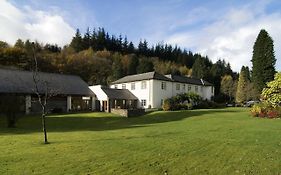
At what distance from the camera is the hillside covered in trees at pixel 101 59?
77.7 m

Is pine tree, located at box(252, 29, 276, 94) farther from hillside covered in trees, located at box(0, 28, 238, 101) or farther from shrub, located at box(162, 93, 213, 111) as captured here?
hillside covered in trees, located at box(0, 28, 238, 101)

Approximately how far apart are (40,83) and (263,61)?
41.6 metres

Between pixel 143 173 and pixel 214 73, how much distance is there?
98.4m

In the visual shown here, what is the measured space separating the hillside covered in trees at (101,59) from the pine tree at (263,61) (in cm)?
3503

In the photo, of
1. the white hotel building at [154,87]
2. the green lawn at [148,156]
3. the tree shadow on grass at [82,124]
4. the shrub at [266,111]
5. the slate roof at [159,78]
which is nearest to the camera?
the green lawn at [148,156]

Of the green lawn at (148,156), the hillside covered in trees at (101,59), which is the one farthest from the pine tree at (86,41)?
the green lawn at (148,156)

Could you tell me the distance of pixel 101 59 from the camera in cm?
10119

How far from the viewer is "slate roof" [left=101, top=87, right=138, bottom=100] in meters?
54.5

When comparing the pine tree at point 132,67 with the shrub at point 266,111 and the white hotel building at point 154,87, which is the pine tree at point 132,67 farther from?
the shrub at point 266,111

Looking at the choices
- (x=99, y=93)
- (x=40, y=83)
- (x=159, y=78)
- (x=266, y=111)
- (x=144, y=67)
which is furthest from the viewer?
(x=144, y=67)

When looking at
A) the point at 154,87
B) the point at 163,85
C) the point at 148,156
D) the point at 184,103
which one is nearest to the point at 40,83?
the point at 154,87

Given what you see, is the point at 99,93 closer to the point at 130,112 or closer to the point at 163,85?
the point at 163,85

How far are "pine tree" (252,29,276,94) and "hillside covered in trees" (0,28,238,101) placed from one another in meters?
35.0

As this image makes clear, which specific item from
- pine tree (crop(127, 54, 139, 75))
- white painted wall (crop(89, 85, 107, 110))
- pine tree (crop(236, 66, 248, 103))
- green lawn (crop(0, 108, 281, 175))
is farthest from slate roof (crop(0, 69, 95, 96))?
pine tree (crop(236, 66, 248, 103))
